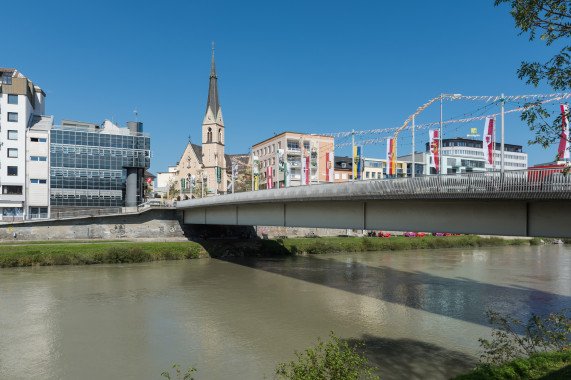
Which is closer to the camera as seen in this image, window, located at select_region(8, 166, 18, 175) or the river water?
the river water

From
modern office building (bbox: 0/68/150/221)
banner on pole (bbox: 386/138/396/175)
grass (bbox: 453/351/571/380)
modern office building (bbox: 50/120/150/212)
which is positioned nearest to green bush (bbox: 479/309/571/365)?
grass (bbox: 453/351/571/380)

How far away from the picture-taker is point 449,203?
20.0m

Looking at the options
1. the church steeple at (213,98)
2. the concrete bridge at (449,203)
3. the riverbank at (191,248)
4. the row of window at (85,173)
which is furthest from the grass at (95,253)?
the church steeple at (213,98)

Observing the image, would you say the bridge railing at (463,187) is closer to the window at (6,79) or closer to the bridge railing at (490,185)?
the bridge railing at (490,185)

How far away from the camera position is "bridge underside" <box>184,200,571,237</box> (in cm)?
1662

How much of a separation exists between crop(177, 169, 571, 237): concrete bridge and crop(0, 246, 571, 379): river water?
5183 mm

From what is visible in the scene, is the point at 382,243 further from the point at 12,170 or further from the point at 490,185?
the point at 12,170

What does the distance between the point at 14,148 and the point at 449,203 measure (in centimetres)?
6224

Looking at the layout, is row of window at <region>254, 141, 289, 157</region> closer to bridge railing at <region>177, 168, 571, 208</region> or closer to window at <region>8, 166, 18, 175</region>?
window at <region>8, 166, 18, 175</region>

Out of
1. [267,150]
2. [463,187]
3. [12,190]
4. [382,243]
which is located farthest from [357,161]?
[267,150]

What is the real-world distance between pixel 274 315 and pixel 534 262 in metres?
36.6

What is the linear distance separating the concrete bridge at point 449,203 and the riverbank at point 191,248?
67.7ft

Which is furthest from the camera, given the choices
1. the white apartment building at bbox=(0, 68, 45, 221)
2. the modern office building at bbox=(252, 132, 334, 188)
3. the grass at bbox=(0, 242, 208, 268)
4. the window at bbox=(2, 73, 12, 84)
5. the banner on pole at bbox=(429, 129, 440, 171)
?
the modern office building at bbox=(252, 132, 334, 188)

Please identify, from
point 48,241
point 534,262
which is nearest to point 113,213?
point 48,241
